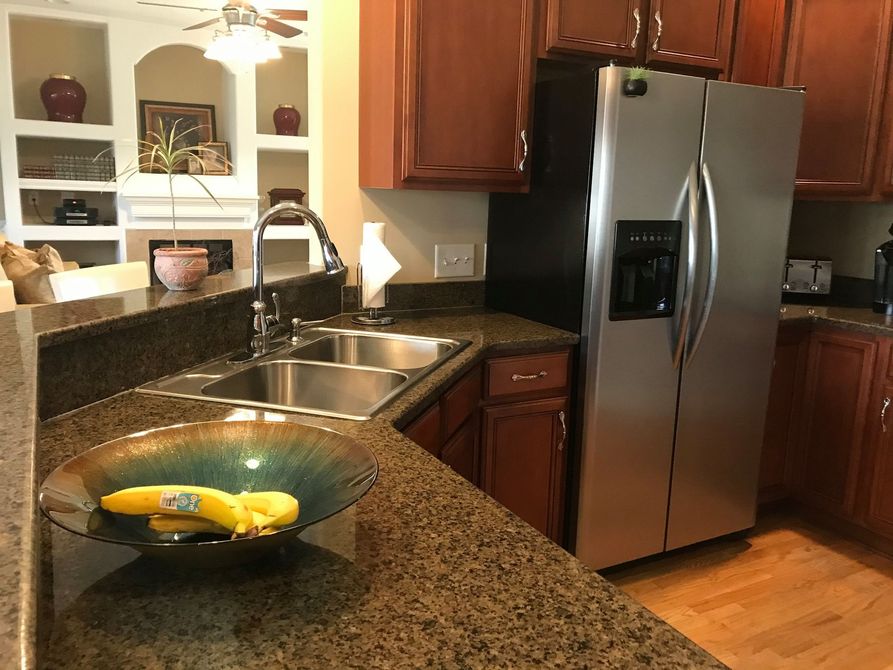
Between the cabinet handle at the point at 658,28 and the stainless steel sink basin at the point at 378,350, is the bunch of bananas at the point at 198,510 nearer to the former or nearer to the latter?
the stainless steel sink basin at the point at 378,350

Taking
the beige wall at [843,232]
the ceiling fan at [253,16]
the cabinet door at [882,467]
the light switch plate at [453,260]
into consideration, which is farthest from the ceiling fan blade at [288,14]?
the cabinet door at [882,467]

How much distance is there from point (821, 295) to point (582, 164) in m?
1.48

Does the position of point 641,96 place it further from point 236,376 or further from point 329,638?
point 329,638

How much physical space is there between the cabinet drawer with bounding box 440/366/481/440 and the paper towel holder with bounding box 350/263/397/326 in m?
0.43

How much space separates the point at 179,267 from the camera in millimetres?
1744

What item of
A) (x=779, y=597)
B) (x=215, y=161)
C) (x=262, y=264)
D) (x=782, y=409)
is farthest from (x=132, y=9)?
(x=779, y=597)

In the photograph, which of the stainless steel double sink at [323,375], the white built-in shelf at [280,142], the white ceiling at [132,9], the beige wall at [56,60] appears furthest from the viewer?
the white built-in shelf at [280,142]

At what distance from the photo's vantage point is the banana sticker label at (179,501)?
0.76 metres

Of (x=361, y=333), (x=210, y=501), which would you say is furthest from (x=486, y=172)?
(x=210, y=501)

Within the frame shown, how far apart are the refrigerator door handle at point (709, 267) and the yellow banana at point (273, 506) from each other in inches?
70.7

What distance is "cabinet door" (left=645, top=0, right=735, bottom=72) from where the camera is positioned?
246 cm

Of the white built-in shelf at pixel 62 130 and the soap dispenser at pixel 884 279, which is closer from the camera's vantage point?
the soap dispenser at pixel 884 279

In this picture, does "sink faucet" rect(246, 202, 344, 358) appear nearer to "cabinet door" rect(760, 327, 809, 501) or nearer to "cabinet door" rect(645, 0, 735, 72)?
"cabinet door" rect(645, 0, 735, 72)

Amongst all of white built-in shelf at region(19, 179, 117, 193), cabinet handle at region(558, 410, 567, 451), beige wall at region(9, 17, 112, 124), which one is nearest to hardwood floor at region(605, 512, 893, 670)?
cabinet handle at region(558, 410, 567, 451)
